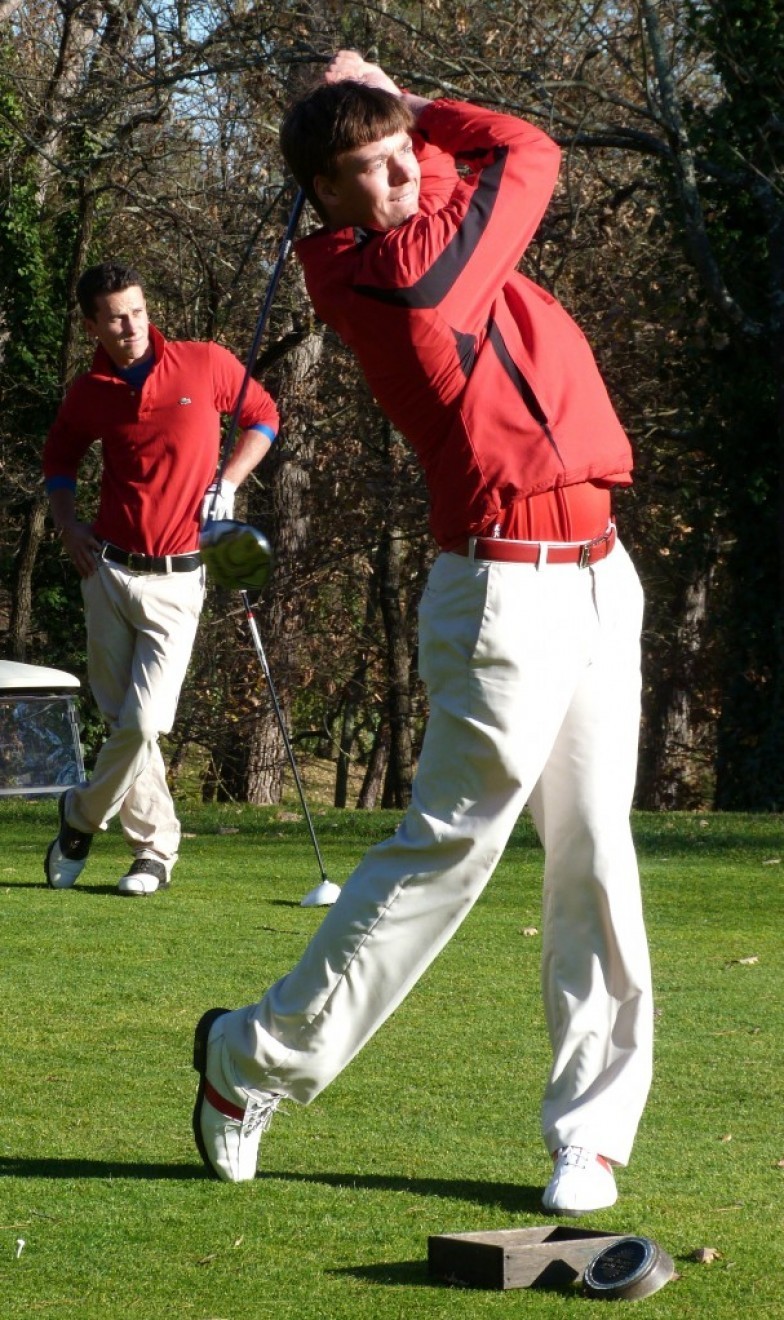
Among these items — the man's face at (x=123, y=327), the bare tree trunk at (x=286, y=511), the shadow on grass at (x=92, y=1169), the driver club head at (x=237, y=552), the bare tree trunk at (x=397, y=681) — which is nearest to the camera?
the shadow on grass at (x=92, y=1169)

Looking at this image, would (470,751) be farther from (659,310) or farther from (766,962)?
(659,310)

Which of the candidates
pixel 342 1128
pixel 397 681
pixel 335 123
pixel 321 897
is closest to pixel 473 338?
pixel 335 123

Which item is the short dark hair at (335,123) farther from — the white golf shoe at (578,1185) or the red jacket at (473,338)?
the white golf shoe at (578,1185)

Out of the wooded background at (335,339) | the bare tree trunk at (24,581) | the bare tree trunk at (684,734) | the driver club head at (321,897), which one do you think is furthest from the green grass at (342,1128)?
the bare tree trunk at (24,581)

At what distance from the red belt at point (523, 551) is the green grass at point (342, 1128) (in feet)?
4.06

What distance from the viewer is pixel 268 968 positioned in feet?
19.4

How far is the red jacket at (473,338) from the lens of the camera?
3365 millimetres

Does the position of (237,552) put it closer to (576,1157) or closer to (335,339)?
(576,1157)

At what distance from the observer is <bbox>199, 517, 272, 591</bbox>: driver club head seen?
3.96 meters

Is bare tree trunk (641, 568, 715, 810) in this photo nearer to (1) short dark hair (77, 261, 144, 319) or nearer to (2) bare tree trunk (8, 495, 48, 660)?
(2) bare tree trunk (8, 495, 48, 660)

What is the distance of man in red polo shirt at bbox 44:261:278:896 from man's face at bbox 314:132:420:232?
157 inches

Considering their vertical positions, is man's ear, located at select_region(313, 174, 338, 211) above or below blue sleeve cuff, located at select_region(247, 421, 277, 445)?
above

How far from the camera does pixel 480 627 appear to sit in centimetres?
349

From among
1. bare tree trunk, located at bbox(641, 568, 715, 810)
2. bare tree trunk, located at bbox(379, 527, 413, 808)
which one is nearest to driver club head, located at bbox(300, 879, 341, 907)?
bare tree trunk, located at bbox(641, 568, 715, 810)
